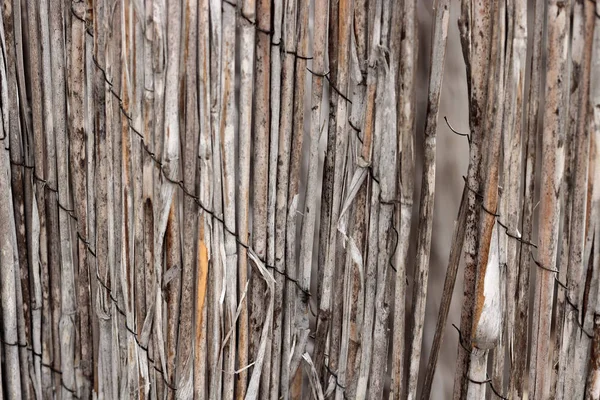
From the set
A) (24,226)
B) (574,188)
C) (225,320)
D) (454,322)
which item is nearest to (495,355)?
(454,322)

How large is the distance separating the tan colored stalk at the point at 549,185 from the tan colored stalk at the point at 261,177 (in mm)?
393

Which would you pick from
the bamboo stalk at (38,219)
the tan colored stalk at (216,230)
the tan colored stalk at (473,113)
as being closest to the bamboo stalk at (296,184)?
the tan colored stalk at (216,230)

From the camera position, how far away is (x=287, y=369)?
3.79 ft

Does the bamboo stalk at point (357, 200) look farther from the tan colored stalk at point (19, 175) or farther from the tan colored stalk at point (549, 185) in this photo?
the tan colored stalk at point (19, 175)

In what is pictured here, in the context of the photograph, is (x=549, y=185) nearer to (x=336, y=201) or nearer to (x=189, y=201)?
(x=336, y=201)

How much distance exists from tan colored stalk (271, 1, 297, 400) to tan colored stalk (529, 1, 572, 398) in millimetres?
363

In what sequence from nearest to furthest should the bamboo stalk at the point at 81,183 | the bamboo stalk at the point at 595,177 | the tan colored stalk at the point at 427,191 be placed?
the bamboo stalk at the point at 595,177 → the tan colored stalk at the point at 427,191 → the bamboo stalk at the point at 81,183

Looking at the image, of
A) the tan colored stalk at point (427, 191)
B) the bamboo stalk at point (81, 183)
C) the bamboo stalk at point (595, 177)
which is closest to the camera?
the bamboo stalk at point (595, 177)

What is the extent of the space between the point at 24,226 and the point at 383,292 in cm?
66

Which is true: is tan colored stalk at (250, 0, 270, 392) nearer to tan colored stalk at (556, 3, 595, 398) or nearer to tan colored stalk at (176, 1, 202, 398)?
tan colored stalk at (176, 1, 202, 398)

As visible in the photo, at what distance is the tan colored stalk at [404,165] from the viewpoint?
38.9 inches

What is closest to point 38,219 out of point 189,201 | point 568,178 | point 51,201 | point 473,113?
point 51,201

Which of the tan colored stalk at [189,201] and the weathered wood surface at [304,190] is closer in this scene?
the weathered wood surface at [304,190]

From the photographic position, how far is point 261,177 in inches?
42.8
